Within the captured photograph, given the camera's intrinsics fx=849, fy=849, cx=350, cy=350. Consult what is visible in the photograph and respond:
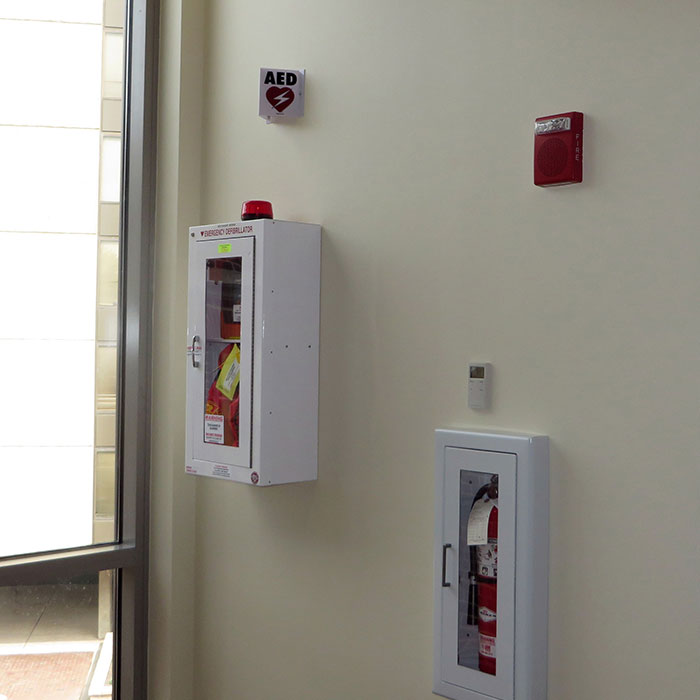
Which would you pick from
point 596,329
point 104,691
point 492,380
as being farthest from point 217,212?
point 104,691

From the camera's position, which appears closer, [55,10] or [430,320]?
[430,320]

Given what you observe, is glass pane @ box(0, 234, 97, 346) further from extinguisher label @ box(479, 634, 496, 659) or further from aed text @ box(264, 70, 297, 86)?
extinguisher label @ box(479, 634, 496, 659)

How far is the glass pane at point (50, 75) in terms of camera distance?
9.53 ft

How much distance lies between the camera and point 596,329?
6.40ft

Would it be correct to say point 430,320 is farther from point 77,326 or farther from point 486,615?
point 77,326

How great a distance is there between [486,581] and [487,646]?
15 centimetres

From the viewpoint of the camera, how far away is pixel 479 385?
7.12 feet

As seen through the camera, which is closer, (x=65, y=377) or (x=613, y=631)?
(x=613, y=631)

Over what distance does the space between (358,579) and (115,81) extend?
1.98 m

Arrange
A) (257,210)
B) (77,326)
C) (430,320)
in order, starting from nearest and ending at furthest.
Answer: (430,320)
(257,210)
(77,326)

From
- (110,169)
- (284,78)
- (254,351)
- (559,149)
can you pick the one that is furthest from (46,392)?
(559,149)

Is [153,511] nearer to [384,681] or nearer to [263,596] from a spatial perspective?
[263,596]

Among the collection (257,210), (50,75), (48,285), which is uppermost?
(50,75)

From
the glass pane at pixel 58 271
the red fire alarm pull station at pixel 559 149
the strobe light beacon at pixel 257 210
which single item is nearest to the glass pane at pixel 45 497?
the glass pane at pixel 58 271
